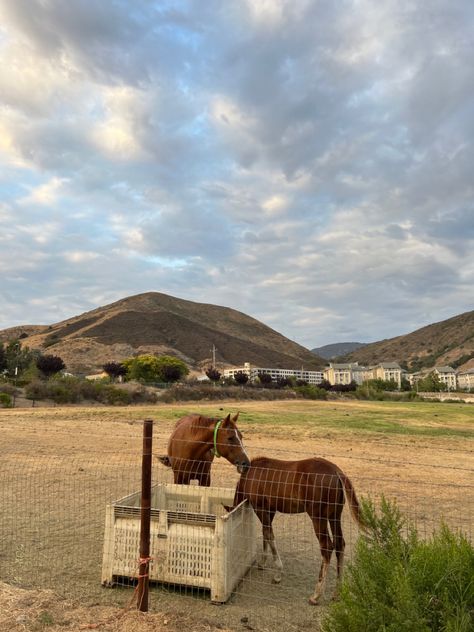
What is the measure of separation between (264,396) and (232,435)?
56.1 meters

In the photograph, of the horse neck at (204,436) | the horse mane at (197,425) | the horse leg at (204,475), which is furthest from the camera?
the horse leg at (204,475)

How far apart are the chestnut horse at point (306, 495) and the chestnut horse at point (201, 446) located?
442 mm

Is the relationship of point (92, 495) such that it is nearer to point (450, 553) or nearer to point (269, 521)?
point (269, 521)

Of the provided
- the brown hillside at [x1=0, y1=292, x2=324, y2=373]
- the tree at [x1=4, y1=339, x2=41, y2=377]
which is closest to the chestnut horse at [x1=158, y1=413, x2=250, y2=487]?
the tree at [x1=4, y1=339, x2=41, y2=377]

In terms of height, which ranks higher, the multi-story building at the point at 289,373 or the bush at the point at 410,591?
the multi-story building at the point at 289,373

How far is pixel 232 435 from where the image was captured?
251 inches

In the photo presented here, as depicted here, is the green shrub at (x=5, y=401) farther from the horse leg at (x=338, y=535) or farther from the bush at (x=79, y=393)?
the horse leg at (x=338, y=535)

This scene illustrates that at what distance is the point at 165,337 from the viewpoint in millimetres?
129125

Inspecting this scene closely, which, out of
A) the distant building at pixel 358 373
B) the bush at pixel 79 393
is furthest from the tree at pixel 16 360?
the distant building at pixel 358 373

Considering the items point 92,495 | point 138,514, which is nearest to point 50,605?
point 138,514

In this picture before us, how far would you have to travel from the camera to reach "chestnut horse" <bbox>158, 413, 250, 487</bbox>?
6383mm

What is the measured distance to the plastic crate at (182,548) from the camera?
515cm

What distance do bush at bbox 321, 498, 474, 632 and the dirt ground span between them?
1407 millimetres

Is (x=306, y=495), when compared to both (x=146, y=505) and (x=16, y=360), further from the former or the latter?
(x=16, y=360)
